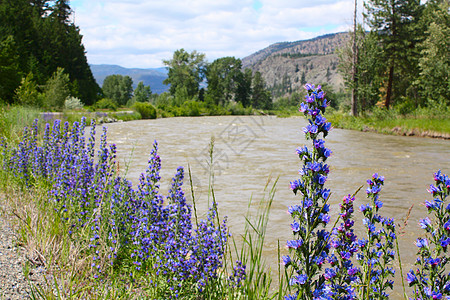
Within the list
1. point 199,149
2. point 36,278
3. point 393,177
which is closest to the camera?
point 36,278

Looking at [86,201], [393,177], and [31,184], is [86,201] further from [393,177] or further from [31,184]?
[393,177]

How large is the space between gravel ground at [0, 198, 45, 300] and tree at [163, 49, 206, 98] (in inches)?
3243

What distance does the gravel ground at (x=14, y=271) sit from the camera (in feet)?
8.46

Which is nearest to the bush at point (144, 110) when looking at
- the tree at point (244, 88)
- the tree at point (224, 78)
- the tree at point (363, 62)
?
the tree at point (363, 62)

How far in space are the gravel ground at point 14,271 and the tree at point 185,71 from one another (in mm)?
82360

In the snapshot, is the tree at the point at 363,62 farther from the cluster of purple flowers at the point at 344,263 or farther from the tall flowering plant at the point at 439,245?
the cluster of purple flowers at the point at 344,263

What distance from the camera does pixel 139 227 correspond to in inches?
127

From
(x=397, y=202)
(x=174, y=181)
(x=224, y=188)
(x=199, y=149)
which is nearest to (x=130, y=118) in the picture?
(x=199, y=149)

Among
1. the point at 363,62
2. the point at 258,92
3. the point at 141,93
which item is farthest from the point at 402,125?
the point at 141,93

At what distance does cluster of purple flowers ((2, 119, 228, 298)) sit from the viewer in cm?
285

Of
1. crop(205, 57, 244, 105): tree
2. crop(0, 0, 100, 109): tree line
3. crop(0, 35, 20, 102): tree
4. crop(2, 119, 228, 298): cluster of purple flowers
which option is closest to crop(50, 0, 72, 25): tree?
crop(0, 0, 100, 109): tree line

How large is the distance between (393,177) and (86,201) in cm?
827

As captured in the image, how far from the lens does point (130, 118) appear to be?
33.5 metres

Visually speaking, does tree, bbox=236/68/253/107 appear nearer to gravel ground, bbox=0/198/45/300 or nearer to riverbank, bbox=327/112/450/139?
riverbank, bbox=327/112/450/139
